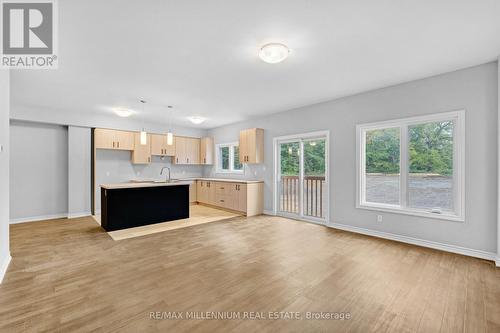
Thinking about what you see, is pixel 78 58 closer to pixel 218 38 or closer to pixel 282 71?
pixel 218 38

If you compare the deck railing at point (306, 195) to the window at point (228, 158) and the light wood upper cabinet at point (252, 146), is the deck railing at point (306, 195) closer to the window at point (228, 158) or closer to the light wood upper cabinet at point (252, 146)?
the light wood upper cabinet at point (252, 146)

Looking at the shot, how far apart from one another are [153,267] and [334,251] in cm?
260

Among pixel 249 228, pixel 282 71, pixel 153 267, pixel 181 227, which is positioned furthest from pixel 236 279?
pixel 282 71

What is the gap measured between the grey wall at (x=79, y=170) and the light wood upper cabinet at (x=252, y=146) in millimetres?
4230

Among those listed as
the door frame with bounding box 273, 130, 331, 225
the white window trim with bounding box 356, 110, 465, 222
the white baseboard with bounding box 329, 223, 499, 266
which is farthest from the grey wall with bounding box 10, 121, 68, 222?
the white window trim with bounding box 356, 110, 465, 222

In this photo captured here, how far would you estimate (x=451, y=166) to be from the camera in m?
3.48

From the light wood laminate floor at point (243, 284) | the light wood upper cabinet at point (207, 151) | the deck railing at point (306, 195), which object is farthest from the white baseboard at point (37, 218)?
the deck railing at point (306, 195)

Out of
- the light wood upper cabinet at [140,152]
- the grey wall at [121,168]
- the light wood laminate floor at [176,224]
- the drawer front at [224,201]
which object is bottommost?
the light wood laminate floor at [176,224]

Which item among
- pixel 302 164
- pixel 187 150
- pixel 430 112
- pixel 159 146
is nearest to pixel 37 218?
pixel 159 146

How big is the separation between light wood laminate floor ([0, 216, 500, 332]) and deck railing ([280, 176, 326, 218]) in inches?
56.1

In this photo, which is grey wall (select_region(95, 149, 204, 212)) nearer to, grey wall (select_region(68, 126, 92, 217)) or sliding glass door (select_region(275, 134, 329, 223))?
grey wall (select_region(68, 126, 92, 217))

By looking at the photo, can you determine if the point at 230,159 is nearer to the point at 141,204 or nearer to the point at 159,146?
the point at 159,146

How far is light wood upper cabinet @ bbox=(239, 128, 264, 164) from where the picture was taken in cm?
623

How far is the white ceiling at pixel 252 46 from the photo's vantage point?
6.82ft
